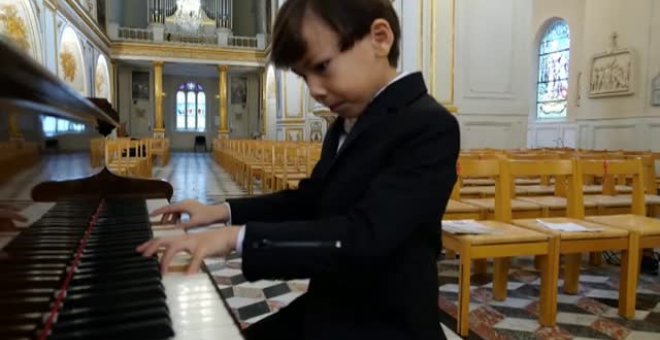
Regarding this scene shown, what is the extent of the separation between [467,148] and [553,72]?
7.29 meters

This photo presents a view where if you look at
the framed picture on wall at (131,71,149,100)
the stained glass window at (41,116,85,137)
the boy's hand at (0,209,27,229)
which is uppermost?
the framed picture on wall at (131,71,149,100)

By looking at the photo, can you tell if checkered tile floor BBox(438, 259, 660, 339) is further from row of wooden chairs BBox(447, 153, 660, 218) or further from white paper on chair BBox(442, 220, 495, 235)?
row of wooden chairs BBox(447, 153, 660, 218)

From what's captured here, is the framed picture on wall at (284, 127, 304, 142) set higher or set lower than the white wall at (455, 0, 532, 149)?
lower

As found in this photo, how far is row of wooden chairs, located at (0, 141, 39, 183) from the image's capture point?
84 centimetres

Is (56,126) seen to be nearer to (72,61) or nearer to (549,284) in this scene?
(549,284)

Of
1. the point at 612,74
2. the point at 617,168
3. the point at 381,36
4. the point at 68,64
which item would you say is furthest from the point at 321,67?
the point at 68,64

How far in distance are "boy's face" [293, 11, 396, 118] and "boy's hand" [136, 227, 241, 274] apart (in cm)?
34

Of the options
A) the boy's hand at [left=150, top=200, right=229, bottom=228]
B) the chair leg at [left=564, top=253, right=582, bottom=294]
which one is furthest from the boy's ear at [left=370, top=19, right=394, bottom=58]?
the chair leg at [left=564, top=253, right=582, bottom=294]

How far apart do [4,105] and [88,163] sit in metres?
1.12

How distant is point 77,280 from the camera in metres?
0.93

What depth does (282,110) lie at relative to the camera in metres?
17.0

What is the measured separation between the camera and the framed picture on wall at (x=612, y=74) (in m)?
8.63

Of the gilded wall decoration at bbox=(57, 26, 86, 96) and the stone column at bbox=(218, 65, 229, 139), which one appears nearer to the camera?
the gilded wall decoration at bbox=(57, 26, 86, 96)

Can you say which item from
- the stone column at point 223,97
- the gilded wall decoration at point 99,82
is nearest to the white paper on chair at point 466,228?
the gilded wall decoration at point 99,82
